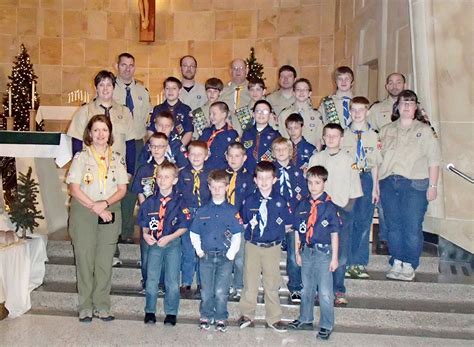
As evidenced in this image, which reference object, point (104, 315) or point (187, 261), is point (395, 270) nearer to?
point (187, 261)

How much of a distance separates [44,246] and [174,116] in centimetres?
192

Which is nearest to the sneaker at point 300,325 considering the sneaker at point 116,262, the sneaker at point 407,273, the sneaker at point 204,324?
the sneaker at point 204,324

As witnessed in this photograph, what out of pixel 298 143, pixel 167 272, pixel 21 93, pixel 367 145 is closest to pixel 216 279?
pixel 167 272

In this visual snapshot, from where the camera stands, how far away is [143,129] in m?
7.06

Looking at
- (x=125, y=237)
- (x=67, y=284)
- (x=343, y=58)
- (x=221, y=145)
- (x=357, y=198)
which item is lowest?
(x=67, y=284)

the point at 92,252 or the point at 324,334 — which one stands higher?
the point at 92,252

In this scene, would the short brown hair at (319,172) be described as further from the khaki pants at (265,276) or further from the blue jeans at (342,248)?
the khaki pants at (265,276)

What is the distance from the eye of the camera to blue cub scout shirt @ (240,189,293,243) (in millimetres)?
5492

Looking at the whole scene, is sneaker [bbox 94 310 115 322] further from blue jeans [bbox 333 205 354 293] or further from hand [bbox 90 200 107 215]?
blue jeans [bbox 333 205 354 293]

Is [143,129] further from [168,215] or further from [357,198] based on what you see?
[357,198]

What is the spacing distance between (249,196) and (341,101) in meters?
1.87

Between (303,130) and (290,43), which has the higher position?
(290,43)

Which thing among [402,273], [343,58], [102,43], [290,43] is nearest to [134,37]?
[102,43]

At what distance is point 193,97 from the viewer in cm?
763
